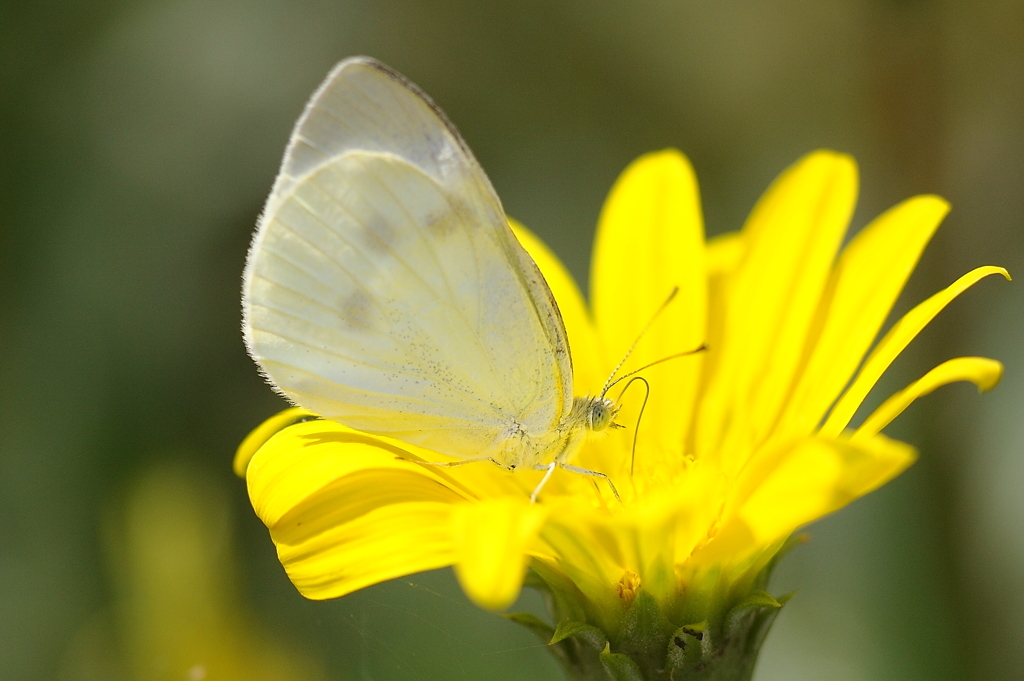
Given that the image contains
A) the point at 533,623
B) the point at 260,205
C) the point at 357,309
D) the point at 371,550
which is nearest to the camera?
the point at 371,550

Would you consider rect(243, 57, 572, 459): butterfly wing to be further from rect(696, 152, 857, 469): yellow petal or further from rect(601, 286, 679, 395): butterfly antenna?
rect(696, 152, 857, 469): yellow petal

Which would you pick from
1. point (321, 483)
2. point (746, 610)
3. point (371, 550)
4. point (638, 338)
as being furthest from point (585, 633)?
point (638, 338)

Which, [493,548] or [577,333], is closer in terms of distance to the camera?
[493,548]

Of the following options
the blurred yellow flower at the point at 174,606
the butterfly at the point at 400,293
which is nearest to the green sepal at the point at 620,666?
the butterfly at the point at 400,293

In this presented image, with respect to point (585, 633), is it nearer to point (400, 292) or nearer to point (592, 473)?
point (592, 473)

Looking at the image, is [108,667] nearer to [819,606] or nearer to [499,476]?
[499,476]

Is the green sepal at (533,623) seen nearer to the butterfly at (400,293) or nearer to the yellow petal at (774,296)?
the butterfly at (400,293)
